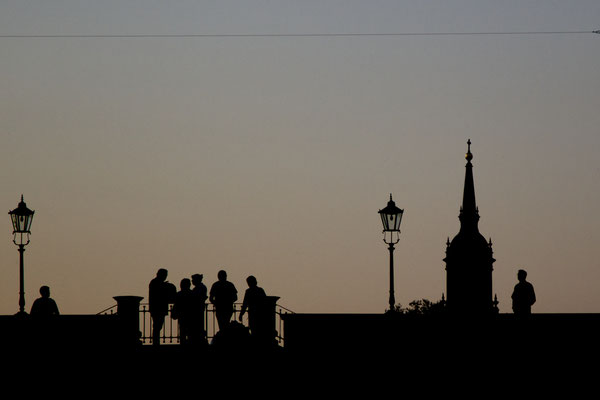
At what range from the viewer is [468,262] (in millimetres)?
135375

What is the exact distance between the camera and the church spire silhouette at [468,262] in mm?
133250

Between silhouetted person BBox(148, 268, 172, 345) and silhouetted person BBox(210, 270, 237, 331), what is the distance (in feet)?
3.16

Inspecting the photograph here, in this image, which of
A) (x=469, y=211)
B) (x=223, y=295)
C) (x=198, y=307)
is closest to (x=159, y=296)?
(x=198, y=307)

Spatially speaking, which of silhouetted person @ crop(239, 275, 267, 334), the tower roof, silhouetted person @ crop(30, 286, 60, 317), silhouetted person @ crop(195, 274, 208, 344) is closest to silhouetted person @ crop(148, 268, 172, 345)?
silhouetted person @ crop(195, 274, 208, 344)

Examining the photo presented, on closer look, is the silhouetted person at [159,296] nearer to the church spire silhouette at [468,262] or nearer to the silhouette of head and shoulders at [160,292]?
the silhouette of head and shoulders at [160,292]

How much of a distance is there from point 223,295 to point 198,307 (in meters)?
0.87

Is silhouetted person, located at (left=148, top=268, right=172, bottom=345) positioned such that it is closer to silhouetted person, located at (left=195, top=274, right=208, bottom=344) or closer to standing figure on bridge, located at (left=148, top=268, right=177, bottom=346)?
standing figure on bridge, located at (left=148, top=268, right=177, bottom=346)

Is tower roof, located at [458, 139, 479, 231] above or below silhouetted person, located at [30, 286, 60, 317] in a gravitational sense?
above

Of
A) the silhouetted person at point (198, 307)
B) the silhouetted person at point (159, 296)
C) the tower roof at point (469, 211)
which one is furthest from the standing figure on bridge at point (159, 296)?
the tower roof at point (469, 211)

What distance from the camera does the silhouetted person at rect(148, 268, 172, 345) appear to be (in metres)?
39.4

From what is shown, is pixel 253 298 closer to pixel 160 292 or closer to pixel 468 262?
pixel 160 292

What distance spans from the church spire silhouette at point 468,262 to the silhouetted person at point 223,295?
300 feet

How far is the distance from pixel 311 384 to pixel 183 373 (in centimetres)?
317

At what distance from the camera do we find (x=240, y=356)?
3894 centimetres
